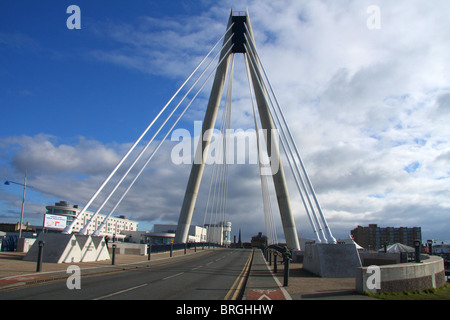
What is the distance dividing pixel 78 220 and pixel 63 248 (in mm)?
58356

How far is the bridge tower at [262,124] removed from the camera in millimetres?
34938

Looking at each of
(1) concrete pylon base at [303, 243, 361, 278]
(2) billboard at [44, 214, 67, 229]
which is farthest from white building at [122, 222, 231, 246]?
(1) concrete pylon base at [303, 243, 361, 278]

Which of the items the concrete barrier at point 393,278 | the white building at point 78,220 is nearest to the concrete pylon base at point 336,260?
the concrete barrier at point 393,278

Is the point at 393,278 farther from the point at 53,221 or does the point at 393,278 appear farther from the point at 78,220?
the point at 78,220

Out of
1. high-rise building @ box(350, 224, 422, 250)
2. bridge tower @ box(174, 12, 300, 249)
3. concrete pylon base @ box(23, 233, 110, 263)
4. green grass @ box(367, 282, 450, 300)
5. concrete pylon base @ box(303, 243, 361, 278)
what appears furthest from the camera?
high-rise building @ box(350, 224, 422, 250)

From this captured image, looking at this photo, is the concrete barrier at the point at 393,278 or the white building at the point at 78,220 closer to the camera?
the concrete barrier at the point at 393,278

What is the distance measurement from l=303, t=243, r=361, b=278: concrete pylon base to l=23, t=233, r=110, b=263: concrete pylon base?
43.2ft

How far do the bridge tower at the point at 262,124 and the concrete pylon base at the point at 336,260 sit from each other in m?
19.3

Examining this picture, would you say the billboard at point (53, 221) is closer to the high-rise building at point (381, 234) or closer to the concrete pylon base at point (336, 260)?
the concrete pylon base at point (336, 260)

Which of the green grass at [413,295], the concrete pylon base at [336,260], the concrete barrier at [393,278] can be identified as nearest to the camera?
the green grass at [413,295]

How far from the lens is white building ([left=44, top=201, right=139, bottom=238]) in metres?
44.5

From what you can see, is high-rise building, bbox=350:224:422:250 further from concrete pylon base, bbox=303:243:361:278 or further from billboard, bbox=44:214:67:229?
concrete pylon base, bbox=303:243:361:278
